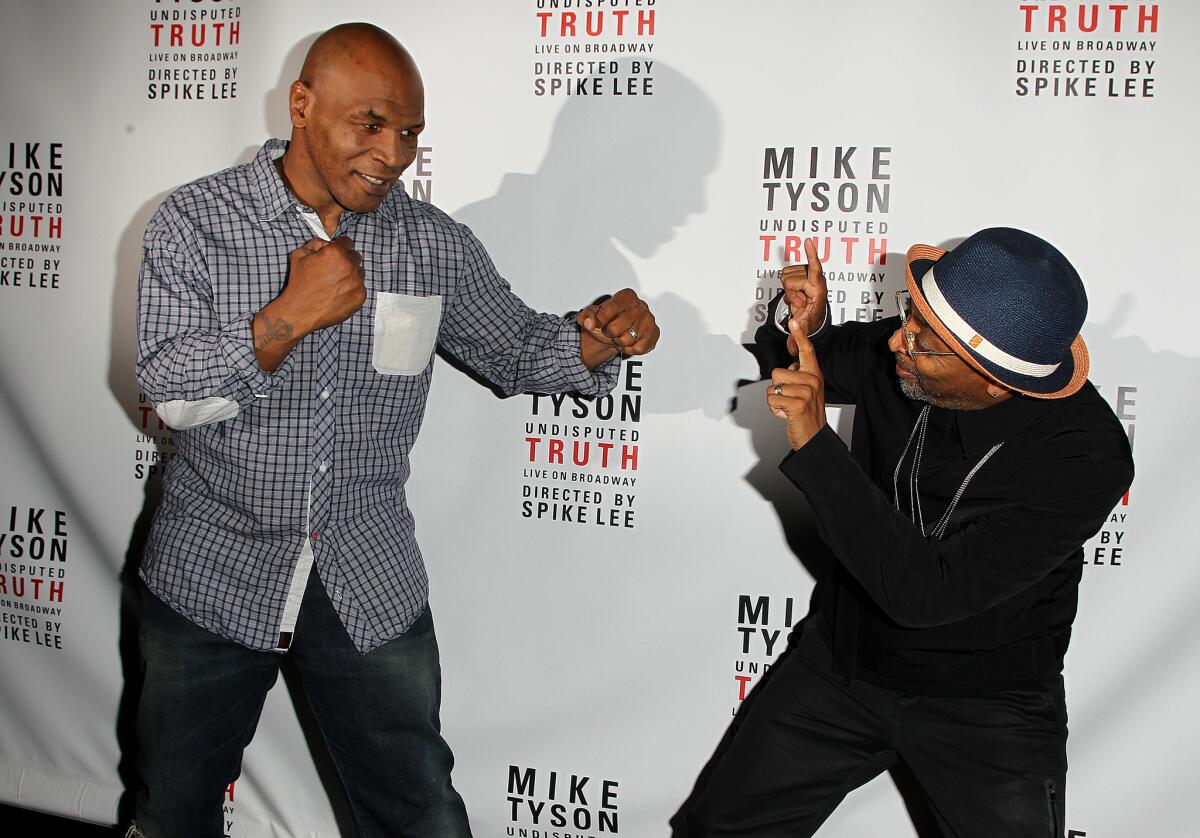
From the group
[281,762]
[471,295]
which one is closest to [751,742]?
[471,295]

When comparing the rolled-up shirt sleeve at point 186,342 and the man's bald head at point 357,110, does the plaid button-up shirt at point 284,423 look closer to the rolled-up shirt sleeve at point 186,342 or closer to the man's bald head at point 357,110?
the rolled-up shirt sleeve at point 186,342

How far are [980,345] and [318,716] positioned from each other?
1420 millimetres

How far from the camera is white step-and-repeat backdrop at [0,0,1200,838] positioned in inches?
87.4

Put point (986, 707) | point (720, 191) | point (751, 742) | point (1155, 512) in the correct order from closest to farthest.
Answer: point (986, 707)
point (751, 742)
point (1155, 512)
point (720, 191)

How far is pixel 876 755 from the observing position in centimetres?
204

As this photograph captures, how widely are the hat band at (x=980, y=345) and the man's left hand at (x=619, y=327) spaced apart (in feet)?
1.84

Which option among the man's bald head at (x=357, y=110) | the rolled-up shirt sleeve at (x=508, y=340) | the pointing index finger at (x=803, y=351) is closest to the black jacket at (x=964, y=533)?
the pointing index finger at (x=803, y=351)

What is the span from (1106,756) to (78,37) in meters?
3.05

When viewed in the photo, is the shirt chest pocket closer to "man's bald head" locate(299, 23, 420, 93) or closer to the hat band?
"man's bald head" locate(299, 23, 420, 93)

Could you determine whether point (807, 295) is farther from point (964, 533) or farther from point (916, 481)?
point (964, 533)

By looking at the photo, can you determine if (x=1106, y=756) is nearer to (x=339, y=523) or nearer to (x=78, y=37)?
(x=339, y=523)

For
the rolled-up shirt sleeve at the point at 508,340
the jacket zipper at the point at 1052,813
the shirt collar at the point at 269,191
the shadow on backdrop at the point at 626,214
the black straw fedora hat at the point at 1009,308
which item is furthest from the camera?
the shadow on backdrop at the point at 626,214

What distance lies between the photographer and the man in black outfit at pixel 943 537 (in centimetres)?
170

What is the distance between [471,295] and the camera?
2.18m
